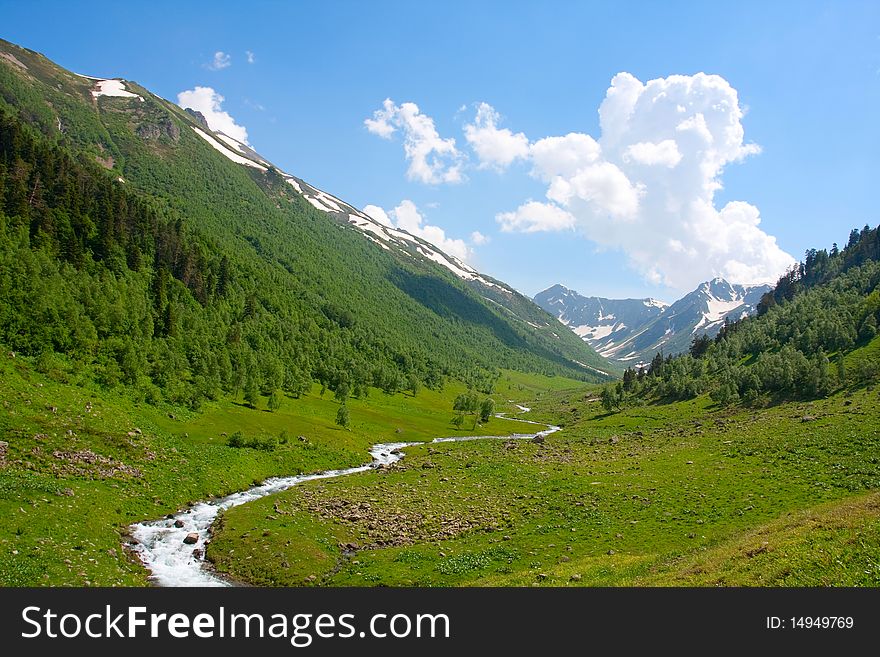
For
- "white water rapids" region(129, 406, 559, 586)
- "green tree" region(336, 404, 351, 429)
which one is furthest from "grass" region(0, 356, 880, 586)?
"green tree" region(336, 404, 351, 429)

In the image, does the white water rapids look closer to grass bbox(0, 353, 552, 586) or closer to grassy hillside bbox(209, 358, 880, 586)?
grass bbox(0, 353, 552, 586)

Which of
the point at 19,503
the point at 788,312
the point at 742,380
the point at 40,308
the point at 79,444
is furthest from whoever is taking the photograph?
the point at 788,312

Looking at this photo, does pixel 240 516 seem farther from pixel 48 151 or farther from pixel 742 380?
pixel 742 380

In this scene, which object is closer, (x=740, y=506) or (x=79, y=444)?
(x=740, y=506)

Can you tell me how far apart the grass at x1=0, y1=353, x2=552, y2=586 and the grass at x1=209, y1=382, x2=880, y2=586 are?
8.27 meters

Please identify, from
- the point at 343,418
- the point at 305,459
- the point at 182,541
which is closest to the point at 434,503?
the point at 182,541

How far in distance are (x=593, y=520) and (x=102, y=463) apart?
48.4 metres

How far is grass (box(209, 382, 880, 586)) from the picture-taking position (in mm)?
23500

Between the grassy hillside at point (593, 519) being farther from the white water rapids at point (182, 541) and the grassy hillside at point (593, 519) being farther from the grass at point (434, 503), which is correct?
the white water rapids at point (182, 541)

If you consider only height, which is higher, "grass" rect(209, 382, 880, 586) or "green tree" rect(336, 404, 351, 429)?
"grass" rect(209, 382, 880, 586)
